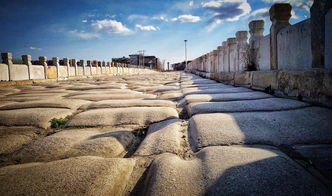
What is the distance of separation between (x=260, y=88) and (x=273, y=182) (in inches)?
101

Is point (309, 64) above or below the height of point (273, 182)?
above

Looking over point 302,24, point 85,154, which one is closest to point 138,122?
point 85,154

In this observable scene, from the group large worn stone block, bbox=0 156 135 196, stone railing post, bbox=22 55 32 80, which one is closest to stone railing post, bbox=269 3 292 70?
large worn stone block, bbox=0 156 135 196

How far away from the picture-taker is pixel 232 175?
0.66 metres

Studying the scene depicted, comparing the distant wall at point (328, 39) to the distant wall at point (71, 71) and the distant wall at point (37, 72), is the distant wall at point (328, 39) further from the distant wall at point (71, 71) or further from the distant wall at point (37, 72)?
the distant wall at point (71, 71)

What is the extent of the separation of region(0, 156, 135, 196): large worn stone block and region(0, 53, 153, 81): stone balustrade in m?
8.32

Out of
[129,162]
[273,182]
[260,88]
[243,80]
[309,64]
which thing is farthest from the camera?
[243,80]

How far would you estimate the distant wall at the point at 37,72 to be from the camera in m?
8.55

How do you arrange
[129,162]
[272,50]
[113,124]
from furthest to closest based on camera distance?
[272,50]
[113,124]
[129,162]

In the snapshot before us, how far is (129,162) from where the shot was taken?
0.83 m

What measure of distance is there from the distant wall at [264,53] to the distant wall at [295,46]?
1.35 ft

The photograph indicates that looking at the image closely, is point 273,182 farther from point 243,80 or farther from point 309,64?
point 243,80

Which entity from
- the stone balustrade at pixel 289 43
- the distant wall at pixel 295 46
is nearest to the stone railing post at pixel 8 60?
the stone balustrade at pixel 289 43

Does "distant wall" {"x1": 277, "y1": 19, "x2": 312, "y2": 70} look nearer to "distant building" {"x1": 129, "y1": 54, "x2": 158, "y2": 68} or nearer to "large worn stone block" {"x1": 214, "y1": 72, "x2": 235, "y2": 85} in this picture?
"large worn stone block" {"x1": 214, "y1": 72, "x2": 235, "y2": 85}
